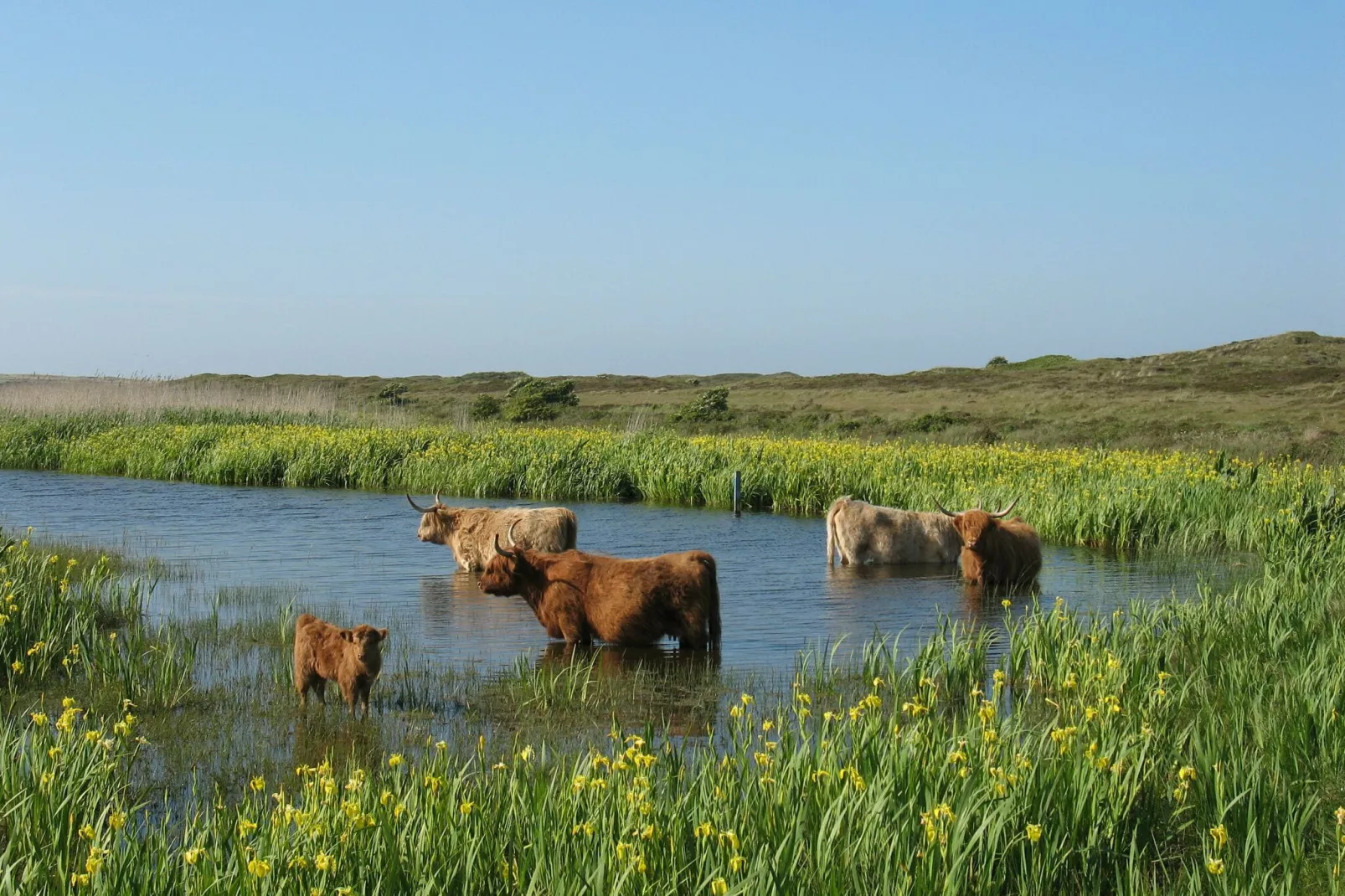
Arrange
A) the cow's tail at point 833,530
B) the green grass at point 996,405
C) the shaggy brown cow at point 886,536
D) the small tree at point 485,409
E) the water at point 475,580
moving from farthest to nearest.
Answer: the small tree at point 485,409, the green grass at point 996,405, the cow's tail at point 833,530, the shaggy brown cow at point 886,536, the water at point 475,580

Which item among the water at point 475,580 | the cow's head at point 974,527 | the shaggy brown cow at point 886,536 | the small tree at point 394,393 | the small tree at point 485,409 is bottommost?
the water at point 475,580

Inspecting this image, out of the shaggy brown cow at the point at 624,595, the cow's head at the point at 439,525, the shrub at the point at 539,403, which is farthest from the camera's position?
the shrub at the point at 539,403

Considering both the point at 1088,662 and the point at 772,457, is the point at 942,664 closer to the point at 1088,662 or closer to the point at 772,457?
the point at 1088,662

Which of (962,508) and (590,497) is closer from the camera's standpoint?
(962,508)

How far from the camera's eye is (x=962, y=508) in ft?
68.1

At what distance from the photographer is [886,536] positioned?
1683 centimetres

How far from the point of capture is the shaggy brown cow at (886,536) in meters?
16.8

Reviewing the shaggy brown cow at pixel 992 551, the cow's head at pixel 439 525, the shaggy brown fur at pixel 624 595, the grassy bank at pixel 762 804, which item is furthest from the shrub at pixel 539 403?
the grassy bank at pixel 762 804

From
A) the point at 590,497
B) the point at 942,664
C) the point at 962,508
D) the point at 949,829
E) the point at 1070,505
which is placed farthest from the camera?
the point at 590,497

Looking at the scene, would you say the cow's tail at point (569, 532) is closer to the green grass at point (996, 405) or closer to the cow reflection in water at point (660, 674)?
the cow reflection in water at point (660, 674)

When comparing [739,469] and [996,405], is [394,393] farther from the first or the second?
[739,469]

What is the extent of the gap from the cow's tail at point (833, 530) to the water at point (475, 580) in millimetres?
247

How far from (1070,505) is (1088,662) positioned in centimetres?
1188

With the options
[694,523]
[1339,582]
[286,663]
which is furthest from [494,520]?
[1339,582]
